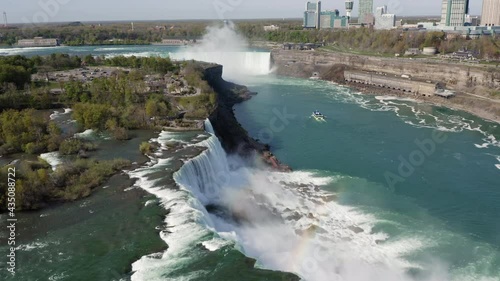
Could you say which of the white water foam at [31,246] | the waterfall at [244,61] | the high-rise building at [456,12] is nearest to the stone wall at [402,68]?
the waterfall at [244,61]

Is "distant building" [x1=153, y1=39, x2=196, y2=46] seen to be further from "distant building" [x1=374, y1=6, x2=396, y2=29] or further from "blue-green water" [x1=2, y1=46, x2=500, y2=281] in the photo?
"blue-green water" [x1=2, y1=46, x2=500, y2=281]

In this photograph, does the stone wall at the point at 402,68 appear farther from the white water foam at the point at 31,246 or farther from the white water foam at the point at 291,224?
the white water foam at the point at 31,246

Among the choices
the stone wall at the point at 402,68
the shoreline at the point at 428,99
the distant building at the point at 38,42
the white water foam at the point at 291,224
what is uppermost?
the distant building at the point at 38,42

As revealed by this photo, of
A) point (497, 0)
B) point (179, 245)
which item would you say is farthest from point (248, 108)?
point (497, 0)

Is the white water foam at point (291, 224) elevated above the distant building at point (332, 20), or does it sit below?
below

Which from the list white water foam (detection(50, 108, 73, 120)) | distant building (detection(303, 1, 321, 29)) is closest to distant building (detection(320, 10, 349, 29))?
distant building (detection(303, 1, 321, 29))

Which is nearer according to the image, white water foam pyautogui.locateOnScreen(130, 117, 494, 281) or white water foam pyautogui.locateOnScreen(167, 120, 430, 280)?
white water foam pyautogui.locateOnScreen(130, 117, 494, 281)
